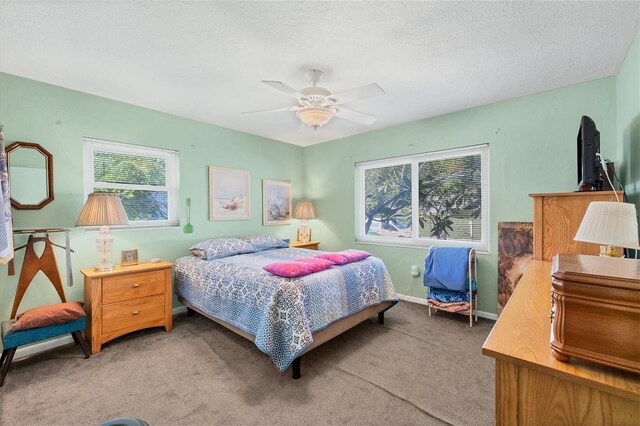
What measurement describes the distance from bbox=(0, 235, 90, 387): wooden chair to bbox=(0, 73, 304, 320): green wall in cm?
11

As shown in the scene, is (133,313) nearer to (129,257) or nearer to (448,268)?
(129,257)

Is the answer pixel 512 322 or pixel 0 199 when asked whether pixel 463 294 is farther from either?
pixel 0 199

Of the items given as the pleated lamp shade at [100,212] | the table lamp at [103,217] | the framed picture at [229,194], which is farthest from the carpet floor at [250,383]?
the framed picture at [229,194]

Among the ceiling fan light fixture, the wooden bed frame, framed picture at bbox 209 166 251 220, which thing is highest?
the ceiling fan light fixture

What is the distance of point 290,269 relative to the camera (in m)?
2.31

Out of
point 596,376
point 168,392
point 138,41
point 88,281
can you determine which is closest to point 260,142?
point 138,41

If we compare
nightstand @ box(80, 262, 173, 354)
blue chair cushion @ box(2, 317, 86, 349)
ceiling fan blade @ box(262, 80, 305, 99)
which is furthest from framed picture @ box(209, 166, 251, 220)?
ceiling fan blade @ box(262, 80, 305, 99)

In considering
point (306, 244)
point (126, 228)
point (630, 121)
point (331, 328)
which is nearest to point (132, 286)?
point (126, 228)

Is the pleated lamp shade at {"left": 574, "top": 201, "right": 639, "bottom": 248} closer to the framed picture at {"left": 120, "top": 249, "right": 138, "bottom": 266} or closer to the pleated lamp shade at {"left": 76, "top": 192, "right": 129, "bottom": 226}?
the pleated lamp shade at {"left": 76, "top": 192, "right": 129, "bottom": 226}

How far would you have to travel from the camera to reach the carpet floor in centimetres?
175

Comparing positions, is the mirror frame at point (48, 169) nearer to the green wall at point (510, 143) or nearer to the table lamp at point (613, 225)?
the green wall at point (510, 143)

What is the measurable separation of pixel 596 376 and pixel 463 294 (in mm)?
2649

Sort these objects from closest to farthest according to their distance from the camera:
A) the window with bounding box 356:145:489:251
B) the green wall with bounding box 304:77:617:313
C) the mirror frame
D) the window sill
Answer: the mirror frame
the green wall with bounding box 304:77:617:313
the window sill
the window with bounding box 356:145:489:251

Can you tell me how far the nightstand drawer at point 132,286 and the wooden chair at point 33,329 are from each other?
262 millimetres
